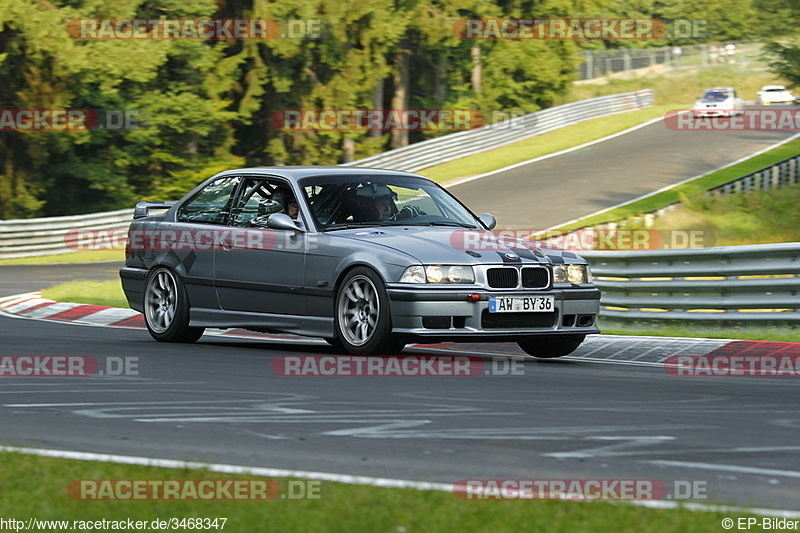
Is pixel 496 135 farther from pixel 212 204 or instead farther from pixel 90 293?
pixel 212 204

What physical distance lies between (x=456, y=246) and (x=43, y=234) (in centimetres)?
2402

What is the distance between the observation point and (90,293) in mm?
20156

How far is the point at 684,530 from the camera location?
4.71 m

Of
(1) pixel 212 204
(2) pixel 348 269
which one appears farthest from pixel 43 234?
(2) pixel 348 269

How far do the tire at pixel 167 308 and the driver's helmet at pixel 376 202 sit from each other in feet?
6.45

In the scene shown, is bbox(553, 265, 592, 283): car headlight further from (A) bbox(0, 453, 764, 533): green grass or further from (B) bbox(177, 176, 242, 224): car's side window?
(A) bbox(0, 453, 764, 533): green grass

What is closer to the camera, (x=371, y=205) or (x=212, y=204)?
(x=371, y=205)

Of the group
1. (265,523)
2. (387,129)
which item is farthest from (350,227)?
(387,129)

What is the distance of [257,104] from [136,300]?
3591cm

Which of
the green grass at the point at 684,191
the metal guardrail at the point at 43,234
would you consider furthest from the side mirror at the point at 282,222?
the metal guardrail at the point at 43,234

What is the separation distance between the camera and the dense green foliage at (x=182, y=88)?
39781 mm

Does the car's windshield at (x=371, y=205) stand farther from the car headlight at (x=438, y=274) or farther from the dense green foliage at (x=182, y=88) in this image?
the dense green foliage at (x=182, y=88)

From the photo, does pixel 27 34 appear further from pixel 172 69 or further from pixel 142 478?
pixel 142 478

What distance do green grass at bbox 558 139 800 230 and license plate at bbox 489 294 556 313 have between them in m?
18.2
